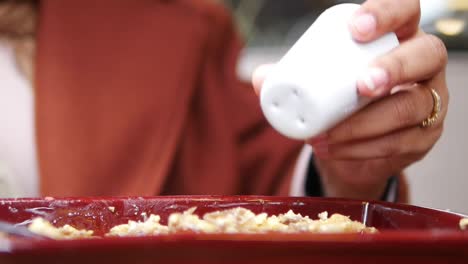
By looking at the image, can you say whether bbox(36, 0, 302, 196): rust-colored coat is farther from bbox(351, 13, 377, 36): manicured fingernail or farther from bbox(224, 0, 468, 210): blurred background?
bbox(351, 13, 377, 36): manicured fingernail

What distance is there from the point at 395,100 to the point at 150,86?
1.69 ft

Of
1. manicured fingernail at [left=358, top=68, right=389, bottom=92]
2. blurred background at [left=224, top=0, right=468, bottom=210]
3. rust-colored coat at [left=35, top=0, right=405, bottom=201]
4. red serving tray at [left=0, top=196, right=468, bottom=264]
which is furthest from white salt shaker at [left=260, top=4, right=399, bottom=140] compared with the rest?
blurred background at [left=224, top=0, right=468, bottom=210]

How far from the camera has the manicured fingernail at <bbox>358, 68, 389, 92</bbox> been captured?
14.1 inches

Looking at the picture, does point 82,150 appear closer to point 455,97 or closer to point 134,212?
point 134,212

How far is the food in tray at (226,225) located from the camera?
0.99 feet

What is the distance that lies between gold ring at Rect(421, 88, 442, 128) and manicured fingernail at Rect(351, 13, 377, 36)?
106 mm

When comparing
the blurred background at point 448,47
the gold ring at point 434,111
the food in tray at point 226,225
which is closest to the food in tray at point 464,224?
the food in tray at point 226,225

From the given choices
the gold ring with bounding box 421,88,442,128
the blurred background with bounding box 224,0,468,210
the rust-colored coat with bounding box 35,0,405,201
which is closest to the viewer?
the gold ring with bounding box 421,88,442,128

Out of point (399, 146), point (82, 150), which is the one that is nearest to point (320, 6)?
point (82, 150)

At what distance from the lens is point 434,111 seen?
46cm

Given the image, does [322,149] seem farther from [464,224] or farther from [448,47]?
[448,47]

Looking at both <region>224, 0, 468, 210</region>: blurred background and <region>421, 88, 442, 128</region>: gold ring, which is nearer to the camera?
<region>421, 88, 442, 128</region>: gold ring

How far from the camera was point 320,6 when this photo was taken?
1228mm

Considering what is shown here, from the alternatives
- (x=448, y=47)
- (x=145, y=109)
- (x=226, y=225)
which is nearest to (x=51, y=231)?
(x=226, y=225)
